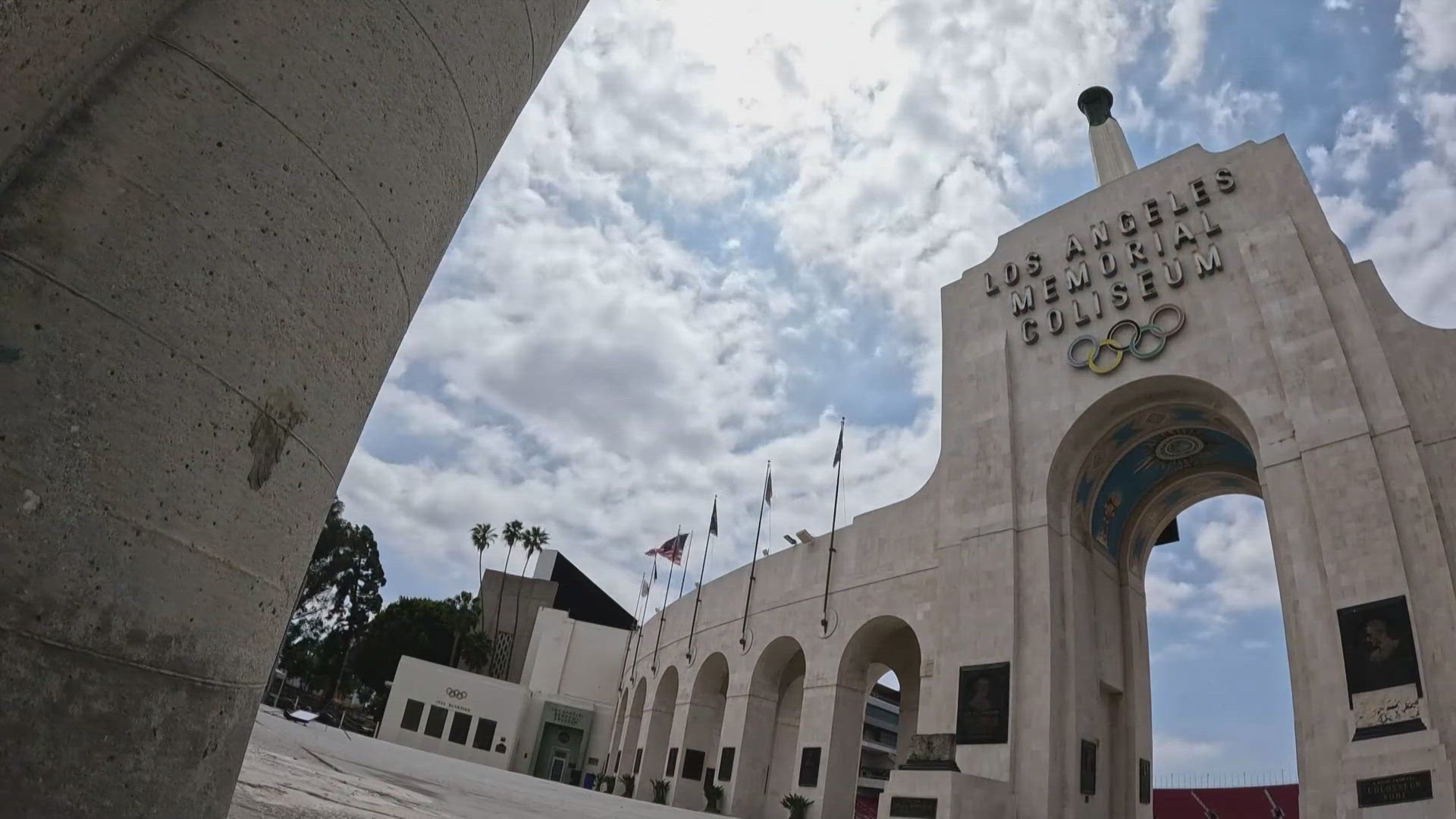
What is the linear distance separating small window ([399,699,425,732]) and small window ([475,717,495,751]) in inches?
114

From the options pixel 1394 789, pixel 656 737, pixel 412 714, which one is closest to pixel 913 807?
pixel 1394 789

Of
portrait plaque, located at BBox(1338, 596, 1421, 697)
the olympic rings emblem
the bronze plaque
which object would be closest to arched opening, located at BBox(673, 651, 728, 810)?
the bronze plaque

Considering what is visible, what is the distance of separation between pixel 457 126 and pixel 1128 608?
22.4m

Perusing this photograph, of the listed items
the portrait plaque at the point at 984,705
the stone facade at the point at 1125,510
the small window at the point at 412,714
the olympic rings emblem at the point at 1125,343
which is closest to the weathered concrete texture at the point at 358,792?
the portrait plaque at the point at 984,705

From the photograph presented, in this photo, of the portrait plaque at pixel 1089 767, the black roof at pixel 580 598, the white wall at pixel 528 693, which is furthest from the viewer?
the black roof at pixel 580 598

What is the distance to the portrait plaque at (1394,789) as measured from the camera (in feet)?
38.5

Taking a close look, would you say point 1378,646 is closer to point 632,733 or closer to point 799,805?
point 799,805

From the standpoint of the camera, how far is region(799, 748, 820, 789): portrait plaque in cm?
2159

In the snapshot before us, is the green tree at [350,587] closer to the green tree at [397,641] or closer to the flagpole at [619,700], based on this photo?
the green tree at [397,641]

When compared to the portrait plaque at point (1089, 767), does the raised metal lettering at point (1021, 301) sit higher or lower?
Result: higher

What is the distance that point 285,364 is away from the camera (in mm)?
2223

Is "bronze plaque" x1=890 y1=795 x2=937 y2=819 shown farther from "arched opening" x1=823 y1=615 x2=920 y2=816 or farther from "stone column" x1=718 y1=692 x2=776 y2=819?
"stone column" x1=718 y1=692 x2=776 y2=819

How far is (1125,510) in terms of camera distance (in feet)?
69.9

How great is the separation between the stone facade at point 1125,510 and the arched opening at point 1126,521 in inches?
2.8
